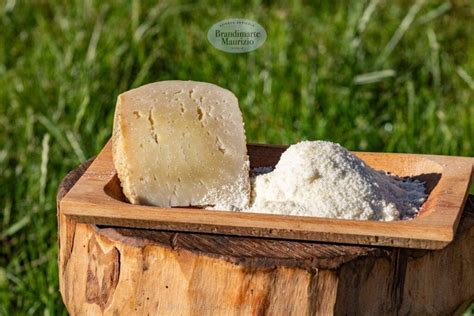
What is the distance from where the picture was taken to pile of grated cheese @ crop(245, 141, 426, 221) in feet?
6.79

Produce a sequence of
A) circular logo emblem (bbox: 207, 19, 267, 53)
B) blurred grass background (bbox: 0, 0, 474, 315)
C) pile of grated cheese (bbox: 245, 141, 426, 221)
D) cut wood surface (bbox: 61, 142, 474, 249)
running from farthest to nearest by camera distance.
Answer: blurred grass background (bbox: 0, 0, 474, 315), circular logo emblem (bbox: 207, 19, 267, 53), pile of grated cheese (bbox: 245, 141, 426, 221), cut wood surface (bbox: 61, 142, 474, 249)

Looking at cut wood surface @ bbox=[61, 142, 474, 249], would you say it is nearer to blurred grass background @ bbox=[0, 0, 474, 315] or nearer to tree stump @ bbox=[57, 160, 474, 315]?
tree stump @ bbox=[57, 160, 474, 315]

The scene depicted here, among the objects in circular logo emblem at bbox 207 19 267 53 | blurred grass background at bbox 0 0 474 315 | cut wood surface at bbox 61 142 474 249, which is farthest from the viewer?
blurred grass background at bbox 0 0 474 315

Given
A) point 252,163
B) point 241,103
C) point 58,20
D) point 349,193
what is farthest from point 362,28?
point 349,193

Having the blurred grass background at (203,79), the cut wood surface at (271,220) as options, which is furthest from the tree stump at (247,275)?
the blurred grass background at (203,79)

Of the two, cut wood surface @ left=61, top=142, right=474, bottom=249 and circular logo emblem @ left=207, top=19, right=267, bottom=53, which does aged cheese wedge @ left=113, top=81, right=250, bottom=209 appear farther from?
circular logo emblem @ left=207, top=19, right=267, bottom=53

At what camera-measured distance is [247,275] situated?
1.95 metres

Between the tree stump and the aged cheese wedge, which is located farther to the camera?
the aged cheese wedge

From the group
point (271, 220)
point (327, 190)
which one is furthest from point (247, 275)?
point (327, 190)

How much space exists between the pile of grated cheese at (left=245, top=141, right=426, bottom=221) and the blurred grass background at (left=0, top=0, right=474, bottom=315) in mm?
1181

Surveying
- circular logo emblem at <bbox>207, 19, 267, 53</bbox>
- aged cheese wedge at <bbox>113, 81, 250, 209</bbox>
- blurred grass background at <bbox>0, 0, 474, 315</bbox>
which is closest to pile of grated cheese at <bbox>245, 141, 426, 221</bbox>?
aged cheese wedge at <bbox>113, 81, 250, 209</bbox>

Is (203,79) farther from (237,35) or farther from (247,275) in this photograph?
(247,275)

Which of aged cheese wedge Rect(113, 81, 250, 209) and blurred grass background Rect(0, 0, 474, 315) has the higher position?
aged cheese wedge Rect(113, 81, 250, 209)

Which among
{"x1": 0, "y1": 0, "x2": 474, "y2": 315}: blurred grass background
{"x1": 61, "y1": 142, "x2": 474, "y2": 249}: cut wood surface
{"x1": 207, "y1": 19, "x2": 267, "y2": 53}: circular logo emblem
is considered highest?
{"x1": 207, "y1": 19, "x2": 267, "y2": 53}: circular logo emblem
